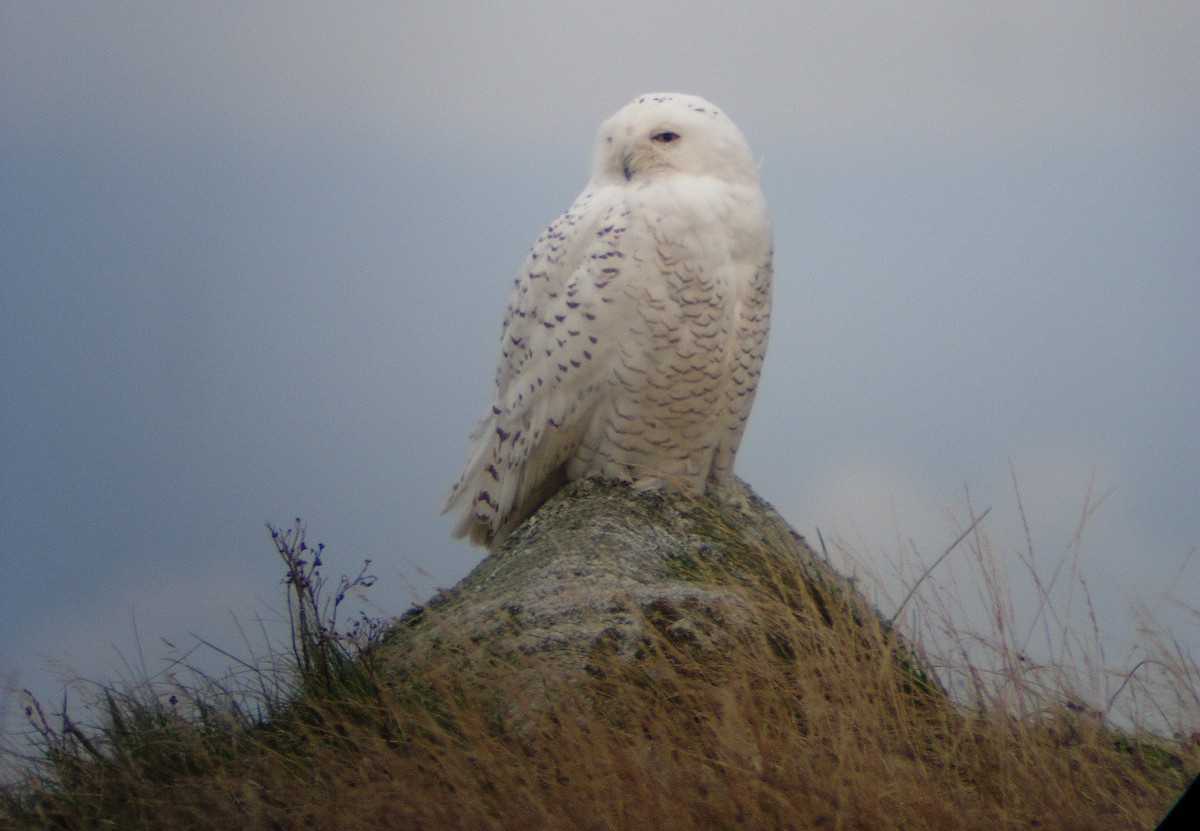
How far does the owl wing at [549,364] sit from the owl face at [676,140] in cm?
13

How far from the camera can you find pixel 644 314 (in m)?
3.21

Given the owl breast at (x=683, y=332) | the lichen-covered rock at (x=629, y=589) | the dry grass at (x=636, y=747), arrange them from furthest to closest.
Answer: the owl breast at (x=683, y=332) → the lichen-covered rock at (x=629, y=589) → the dry grass at (x=636, y=747)

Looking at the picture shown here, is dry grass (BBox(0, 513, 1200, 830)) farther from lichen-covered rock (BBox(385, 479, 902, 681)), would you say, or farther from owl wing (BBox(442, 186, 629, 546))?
owl wing (BBox(442, 186, 629, 546))

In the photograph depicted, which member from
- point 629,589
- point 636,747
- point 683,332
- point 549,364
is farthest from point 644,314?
point 636,747

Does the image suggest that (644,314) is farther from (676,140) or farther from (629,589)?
(629,589)

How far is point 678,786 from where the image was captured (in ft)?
6.73

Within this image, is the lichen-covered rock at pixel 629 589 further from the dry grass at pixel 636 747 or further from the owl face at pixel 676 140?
the owl face at pixel 676 140

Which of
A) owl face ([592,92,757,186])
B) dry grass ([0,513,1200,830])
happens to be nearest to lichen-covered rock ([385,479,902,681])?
dry grass ([0,513,1200,830])

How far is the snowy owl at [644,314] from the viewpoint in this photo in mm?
3199

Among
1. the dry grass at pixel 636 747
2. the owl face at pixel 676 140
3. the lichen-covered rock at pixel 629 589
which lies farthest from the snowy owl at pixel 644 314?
the dry grass at pixel 636 747

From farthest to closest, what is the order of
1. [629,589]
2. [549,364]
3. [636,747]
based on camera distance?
[549,364] → [629,589] → [636,747]

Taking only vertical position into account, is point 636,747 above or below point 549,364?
below

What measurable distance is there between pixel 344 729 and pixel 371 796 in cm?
46

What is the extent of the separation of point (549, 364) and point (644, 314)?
33 cm
